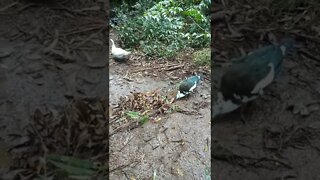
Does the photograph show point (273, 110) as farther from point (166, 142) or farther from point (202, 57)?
point (202, 57)

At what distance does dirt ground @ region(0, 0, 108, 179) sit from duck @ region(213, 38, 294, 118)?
467 mm

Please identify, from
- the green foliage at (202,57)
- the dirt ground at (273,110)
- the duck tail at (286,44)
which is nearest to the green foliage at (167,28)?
the green foliage at (202,57)

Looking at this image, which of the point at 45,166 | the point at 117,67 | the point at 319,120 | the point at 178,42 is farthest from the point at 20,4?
the point at 319,120

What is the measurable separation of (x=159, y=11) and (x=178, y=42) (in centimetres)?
41

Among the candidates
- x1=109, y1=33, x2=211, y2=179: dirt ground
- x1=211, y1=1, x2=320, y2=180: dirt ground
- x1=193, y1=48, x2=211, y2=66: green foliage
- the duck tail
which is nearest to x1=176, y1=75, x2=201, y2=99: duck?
x1=109, y1=33, x2=211, y2=179: dirt ground

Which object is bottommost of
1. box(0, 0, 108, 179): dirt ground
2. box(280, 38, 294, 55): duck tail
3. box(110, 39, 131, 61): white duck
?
box(110, 39, 131, 61): white duck

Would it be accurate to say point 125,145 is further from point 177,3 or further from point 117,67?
point 177,3

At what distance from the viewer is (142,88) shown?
2.47m

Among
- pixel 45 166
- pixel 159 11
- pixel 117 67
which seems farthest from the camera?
pixel 159 11

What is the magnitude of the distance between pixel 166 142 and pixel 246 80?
39 centimetres

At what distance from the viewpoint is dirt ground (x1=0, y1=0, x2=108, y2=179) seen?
1.77 metres

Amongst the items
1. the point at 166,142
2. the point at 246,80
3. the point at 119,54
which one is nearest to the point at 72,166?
the point at 166,142

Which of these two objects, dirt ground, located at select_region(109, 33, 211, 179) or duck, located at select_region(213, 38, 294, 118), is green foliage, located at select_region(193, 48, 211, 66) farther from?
duck, located at select_region(213, 38, 294, 118)

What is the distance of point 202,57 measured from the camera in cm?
275
